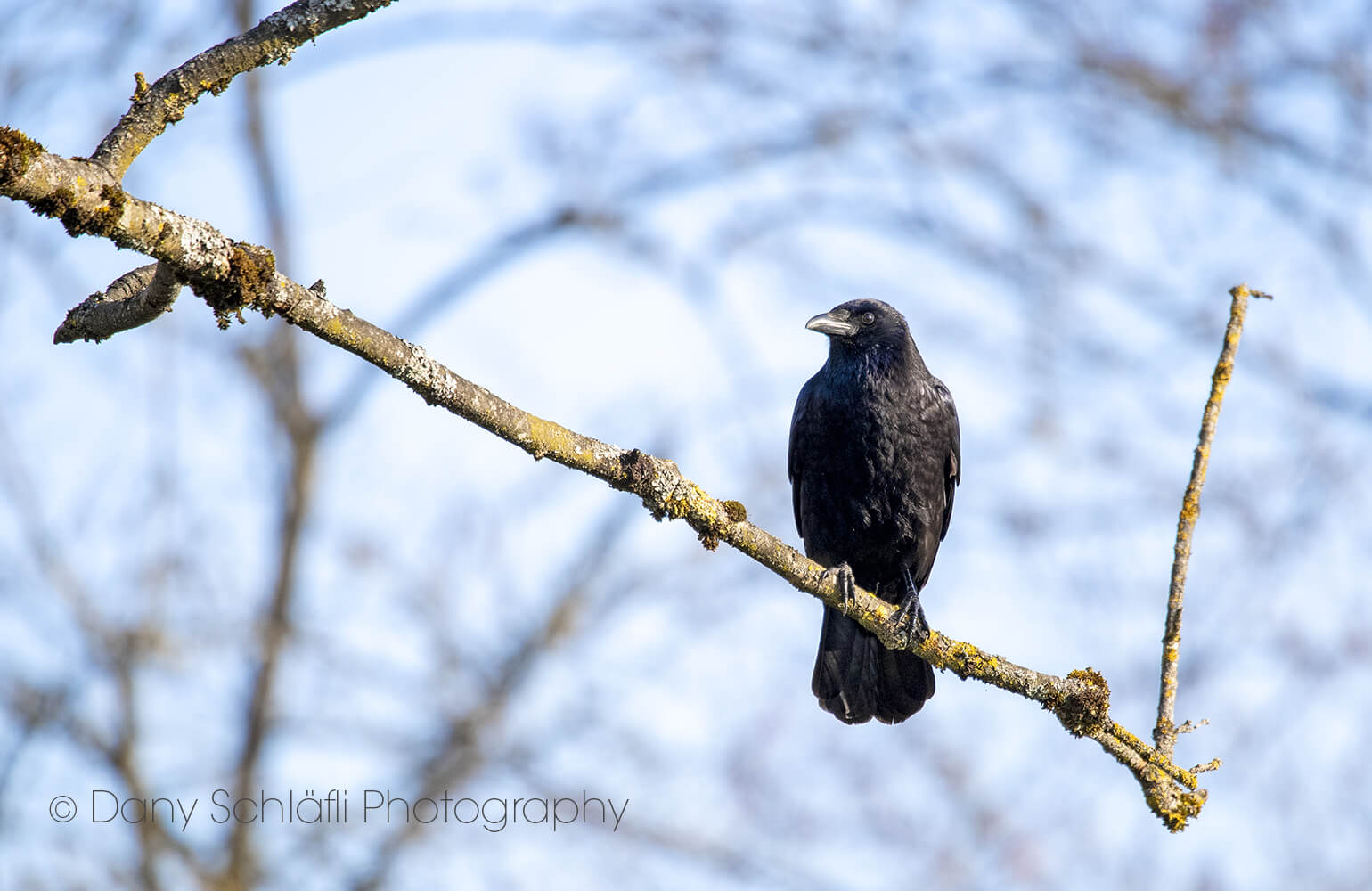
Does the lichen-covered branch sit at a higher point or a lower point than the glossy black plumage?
lower

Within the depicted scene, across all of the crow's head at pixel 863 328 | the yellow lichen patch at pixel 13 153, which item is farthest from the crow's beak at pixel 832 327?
the yellow lichen patch at pixel 13 153

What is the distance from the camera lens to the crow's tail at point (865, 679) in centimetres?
526

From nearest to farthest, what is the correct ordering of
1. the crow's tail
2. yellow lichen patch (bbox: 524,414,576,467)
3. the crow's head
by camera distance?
yellow lichen patch (bbox: 524,414,576,467) < the crow's tail < the crow's head

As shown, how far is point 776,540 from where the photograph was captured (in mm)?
3398

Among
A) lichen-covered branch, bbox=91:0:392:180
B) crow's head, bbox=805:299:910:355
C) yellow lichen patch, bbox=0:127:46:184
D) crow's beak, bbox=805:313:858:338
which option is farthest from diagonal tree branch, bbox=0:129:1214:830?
crow's beak, bbox=805:313:858:338

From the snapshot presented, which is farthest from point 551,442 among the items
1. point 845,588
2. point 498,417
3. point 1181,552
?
point 1181,552

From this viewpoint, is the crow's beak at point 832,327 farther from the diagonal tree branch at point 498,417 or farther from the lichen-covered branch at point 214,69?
the lichen-covered branch at point 214,69

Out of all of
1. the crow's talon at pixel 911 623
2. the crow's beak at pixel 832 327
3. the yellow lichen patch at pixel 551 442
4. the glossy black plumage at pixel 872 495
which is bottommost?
the yellow lichen patch at pixel 551 442

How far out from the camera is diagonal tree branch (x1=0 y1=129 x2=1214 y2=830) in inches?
79.4

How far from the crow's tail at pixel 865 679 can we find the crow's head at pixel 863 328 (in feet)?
4.24

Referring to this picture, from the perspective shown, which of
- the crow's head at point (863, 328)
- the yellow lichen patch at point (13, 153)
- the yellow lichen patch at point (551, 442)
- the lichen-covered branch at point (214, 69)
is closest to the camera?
the yellow lichen patch at point (13, 153)

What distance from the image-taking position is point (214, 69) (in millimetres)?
2295

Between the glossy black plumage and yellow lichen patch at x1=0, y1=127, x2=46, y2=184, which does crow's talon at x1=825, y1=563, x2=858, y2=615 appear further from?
yellow lichen patch at x1=0, y1=127, x2=46, y2=184

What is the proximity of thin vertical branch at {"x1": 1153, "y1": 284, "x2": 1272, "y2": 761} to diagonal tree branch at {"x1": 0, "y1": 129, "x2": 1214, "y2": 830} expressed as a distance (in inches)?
3.9
